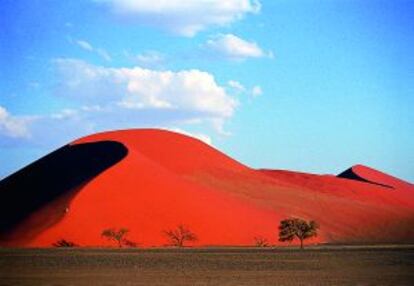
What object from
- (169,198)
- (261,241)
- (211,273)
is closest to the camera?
(211,273)

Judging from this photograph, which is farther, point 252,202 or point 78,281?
point 252,202

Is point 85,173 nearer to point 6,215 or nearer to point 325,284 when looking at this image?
point 6,215

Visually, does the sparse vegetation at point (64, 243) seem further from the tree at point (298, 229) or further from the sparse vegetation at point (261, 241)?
the tree at point (298, 229)

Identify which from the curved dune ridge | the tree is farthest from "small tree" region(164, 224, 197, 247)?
the tree

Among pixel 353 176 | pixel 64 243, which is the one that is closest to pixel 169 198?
pixel 64 243

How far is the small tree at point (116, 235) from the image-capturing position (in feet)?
247

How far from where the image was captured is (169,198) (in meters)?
85.9

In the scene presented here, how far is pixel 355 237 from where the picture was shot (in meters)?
97.0

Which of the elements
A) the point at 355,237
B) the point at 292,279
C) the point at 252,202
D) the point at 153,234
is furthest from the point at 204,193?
the point at 292,279

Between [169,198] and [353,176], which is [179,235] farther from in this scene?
[353,176]

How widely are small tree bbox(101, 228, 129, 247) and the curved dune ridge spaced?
0.75 meters

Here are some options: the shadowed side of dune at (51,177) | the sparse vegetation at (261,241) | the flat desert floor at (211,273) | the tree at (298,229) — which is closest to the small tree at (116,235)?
the shadowed side of dune at (51,177)

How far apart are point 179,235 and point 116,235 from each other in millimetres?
7343

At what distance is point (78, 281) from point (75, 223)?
4991 centimetres
